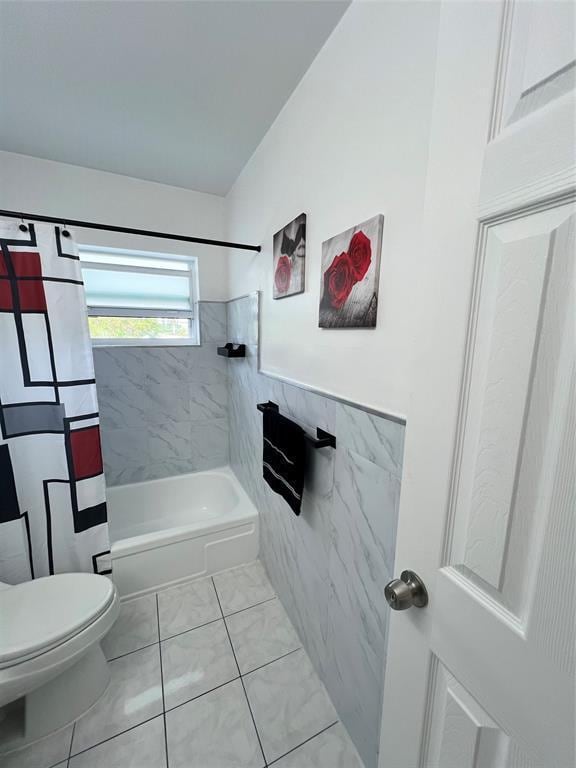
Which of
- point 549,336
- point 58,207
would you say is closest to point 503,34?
point 549,336

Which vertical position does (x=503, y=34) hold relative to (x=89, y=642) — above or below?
above

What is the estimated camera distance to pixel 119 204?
2010 millimetres

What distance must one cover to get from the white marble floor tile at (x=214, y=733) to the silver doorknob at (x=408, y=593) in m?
1.09

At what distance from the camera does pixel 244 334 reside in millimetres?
2035

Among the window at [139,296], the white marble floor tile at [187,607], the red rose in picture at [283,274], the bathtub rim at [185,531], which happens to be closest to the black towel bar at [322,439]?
the red rose in picture at [283,274]

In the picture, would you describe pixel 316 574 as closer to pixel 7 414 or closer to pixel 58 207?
pixel 7 414

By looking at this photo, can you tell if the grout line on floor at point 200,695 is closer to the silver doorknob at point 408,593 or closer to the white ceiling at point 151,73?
the silver doorknob at point 408,593

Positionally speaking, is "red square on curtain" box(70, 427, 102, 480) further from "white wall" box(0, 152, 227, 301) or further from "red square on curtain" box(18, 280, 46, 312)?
"white wall" box(0, 152, 227, 301)

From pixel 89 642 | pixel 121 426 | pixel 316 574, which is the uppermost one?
pixel 121 426

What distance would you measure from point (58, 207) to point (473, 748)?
2.81m

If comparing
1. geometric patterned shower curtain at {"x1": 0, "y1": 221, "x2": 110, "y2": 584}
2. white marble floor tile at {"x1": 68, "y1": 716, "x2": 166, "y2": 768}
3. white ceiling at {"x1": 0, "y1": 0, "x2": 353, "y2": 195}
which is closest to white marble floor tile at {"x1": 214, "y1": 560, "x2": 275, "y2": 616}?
white marble floor tile at {"x1": 68, "y1": 716, "x2": 166, "y2": 768}

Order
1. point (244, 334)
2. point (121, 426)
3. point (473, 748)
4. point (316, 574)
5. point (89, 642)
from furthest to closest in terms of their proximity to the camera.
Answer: point (121, 426), point (244, 334), point (316, 574), point (89, 642), point (473, 748)

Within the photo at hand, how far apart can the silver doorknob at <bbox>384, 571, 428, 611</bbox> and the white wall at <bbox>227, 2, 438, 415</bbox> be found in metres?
0.40

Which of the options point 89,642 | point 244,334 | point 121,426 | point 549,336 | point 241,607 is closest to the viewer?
point 549,336
